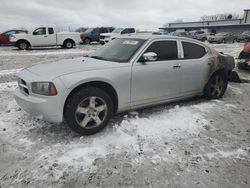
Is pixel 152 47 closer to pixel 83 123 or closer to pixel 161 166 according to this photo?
pixel 83 123

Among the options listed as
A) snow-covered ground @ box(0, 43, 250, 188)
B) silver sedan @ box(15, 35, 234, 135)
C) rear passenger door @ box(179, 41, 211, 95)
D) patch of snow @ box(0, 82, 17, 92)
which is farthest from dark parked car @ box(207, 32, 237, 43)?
patch of snow @ box(0, 82, 17, 92)

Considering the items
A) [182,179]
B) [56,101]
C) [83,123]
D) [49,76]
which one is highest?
[49,76]

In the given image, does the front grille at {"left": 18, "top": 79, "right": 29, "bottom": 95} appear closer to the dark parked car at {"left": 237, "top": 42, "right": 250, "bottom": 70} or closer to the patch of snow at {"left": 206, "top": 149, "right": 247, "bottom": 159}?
the patch of snow at {"left": 206, "top": 149, "right": 247, "bottom": 159}

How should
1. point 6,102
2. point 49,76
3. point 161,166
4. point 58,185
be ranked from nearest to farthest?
point 58,185, point 161,166, point 49,76, point 6,102

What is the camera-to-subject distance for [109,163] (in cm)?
301

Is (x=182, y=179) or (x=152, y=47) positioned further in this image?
(x=152, y=47)

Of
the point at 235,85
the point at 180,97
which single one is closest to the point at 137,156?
the point at 180,97

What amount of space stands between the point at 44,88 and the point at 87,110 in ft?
2.43

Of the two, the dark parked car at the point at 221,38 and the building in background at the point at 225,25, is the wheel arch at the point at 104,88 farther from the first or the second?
the building in background at the point at 225,25

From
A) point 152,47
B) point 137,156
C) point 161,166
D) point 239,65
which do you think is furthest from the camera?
point 239,65

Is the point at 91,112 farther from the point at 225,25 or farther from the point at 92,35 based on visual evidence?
the point at 225,25

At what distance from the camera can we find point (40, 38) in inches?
666

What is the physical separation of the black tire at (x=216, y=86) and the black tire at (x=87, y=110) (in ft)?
9.15

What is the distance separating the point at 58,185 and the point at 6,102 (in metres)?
3.33
